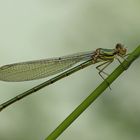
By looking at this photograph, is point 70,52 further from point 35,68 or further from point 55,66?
point 35,68

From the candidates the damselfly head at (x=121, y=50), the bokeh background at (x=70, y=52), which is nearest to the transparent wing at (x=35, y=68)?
the bokeh background at (x=70, y=52)

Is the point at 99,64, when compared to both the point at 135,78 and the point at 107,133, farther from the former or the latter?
the point at 107,133

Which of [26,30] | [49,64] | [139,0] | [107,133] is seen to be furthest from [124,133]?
[26,30]

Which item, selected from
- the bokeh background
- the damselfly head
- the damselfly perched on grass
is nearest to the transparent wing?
the damselfly perched on grass

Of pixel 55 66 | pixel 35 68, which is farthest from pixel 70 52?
pixel 35 68

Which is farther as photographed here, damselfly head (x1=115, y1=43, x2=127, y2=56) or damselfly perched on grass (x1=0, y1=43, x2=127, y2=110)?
damselfly head (x1=115, y1=43, x2=127, y2=56)

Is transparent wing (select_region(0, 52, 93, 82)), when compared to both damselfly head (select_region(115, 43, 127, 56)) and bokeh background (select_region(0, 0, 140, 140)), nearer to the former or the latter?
bokeh background (select_region(0, 0, 140, 140))
